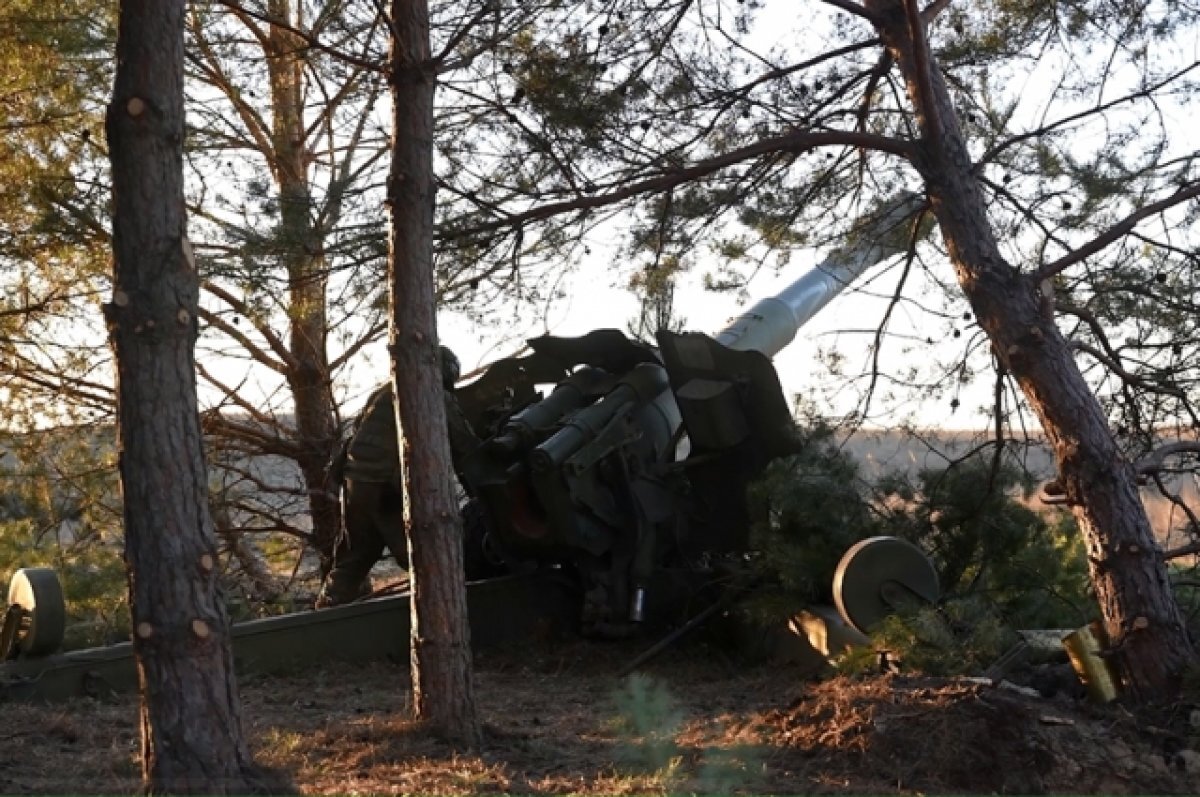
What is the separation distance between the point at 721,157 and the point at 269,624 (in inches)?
154

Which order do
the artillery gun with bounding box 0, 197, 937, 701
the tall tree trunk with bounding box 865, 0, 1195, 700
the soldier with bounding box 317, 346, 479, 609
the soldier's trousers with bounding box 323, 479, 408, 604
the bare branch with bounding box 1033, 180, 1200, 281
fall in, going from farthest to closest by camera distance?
the soldier's trousers with bounding box 323, 479, 408, 604, the soldier with bounding box 317, 346, 479, 609, the artillery gun with bounding box 0, 197, 937, 701, the bare branch with bounding box 1033, 180, 1200, 281, the tall tree trunk with bounding box 865, 0, 1195, 700

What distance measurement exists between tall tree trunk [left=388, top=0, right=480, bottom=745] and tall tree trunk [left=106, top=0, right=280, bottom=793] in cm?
168

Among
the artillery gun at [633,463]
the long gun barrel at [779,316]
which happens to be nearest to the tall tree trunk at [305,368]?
the artillery gun at [633,463]

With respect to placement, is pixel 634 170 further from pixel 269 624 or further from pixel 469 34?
pixel 269 624

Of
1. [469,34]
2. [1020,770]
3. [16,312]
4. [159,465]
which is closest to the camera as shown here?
[159,465]

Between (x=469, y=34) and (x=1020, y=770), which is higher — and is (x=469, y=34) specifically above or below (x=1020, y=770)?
above

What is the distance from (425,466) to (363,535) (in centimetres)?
405

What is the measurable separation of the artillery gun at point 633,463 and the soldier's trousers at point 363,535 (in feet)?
1.96

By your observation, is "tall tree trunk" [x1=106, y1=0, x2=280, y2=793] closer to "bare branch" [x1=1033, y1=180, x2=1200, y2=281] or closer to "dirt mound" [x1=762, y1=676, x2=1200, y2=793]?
"dirt mound" [x1=762, y1=676, x2=1200, y2=793]

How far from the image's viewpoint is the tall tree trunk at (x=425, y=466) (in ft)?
22.6

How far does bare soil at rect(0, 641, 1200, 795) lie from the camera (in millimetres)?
5941

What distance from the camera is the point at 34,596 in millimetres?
8328

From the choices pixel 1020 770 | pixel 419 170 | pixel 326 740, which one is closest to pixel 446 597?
pixel 326 740

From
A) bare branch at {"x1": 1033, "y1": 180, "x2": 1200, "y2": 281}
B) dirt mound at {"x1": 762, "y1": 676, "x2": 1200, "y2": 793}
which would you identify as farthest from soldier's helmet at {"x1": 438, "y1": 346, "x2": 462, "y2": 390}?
dirt mound at {"x1": 762, "y1": 676, "x2": 1200, "y2": 793}
